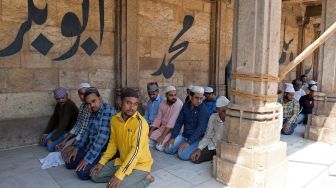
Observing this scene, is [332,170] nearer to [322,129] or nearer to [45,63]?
[322,129]

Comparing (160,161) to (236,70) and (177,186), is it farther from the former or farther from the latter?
(236,70)

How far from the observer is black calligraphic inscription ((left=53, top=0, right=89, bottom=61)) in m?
5.07

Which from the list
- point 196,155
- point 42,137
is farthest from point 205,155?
point 42,137

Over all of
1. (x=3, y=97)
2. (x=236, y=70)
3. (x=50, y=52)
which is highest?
(x=50, y=52)

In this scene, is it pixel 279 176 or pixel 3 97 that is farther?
pixel 3 97

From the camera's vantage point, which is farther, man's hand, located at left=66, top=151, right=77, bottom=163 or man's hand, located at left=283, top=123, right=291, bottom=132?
man's hand, located at left=283, top=123, right=291, bottom=132

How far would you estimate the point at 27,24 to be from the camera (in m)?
4.69

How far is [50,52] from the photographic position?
4965mm

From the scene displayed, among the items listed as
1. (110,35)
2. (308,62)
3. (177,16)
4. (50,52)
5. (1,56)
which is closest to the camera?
(1,56)

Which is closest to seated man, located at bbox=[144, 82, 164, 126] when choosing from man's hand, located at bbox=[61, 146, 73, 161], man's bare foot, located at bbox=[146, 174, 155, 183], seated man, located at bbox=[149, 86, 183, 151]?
seated man, located at bbox=[149, 86, 183, 151]

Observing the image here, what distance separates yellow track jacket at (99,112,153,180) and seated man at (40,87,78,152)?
1726 mm

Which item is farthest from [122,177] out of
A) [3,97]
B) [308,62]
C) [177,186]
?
[308,62]

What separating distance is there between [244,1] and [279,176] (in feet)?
6.66

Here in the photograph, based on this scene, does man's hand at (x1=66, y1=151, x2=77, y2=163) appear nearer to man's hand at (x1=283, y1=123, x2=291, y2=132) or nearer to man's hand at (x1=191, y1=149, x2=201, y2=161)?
man's hand at (x1=191, y1=149, x2=201, y2=161)
